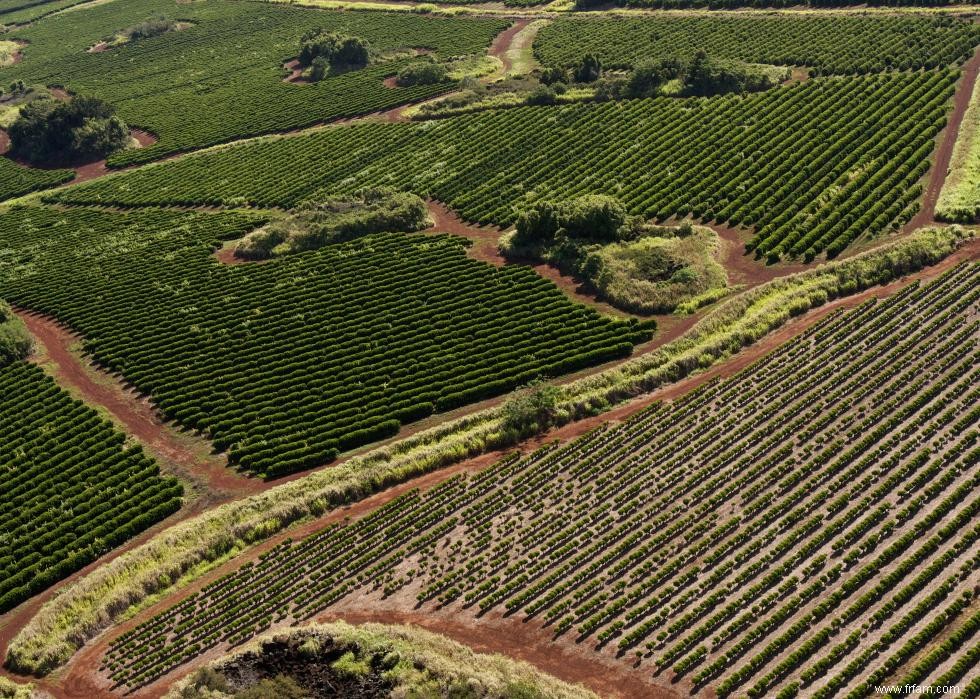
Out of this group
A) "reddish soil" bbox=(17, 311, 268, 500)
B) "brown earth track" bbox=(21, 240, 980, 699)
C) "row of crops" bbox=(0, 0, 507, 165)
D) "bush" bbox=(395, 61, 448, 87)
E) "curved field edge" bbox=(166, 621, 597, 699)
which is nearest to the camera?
"curved field edge" bbox=(166, 621, 597, 699)

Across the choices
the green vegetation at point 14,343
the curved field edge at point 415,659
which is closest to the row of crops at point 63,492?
the green vegetation at point 14,343

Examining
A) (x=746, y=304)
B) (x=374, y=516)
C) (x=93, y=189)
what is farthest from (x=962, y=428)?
(x=93, y=189)

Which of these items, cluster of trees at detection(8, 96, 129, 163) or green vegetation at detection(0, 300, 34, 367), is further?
cluster of trees at detection(8, 96, 129, 163)

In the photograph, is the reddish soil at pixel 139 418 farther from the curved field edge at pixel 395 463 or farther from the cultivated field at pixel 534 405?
the curved field edge at pixel 395 463

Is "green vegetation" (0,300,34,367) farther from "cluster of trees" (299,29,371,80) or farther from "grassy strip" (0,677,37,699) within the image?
"cluster of trees" (299,29,371,80)

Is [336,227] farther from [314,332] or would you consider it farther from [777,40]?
[777,40]

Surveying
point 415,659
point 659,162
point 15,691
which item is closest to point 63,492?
point 15,691

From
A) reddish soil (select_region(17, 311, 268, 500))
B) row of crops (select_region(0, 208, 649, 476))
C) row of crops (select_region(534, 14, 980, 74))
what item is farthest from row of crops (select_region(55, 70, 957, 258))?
reddish soil (select_region(17, 311, 268, 500))
